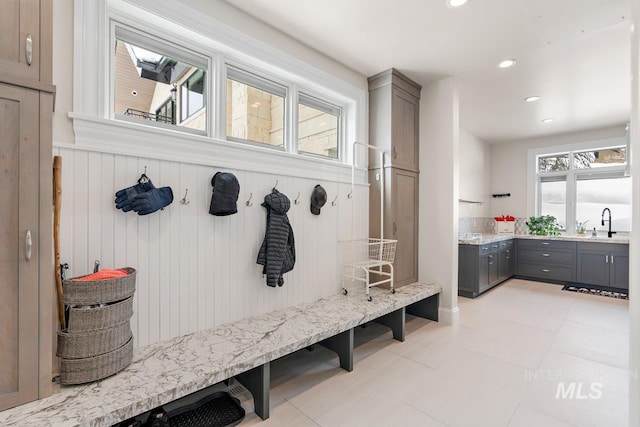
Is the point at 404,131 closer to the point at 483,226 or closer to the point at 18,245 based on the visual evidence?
the point at 18,245

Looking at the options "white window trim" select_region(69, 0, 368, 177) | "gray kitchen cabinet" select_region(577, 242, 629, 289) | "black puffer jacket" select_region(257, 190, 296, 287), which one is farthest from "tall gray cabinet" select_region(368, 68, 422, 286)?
"gray kitchen cabinet" select_region(577, 242, 629, 289)

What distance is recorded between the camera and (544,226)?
5406 millimetres

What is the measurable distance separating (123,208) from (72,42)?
2.99 feet

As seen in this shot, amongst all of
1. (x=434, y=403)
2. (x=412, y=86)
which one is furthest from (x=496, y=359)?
(x=412, y=86)

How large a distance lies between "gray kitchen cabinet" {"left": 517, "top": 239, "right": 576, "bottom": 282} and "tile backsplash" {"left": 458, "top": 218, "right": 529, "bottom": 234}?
23.8 inches

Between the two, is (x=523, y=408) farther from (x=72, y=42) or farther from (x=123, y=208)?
(x=72, y=42)

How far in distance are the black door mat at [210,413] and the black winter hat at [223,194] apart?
1.17 metres

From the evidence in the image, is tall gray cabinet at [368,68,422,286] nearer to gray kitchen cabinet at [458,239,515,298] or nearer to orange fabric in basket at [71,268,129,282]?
gray kitchen cabinet at [458,239,515,298]

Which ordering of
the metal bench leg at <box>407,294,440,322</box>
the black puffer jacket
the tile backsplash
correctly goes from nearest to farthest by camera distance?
1. the black puffer jacket
2. the metal bench leg at <box>407,294,440,322</box>
3. the tile backsplash

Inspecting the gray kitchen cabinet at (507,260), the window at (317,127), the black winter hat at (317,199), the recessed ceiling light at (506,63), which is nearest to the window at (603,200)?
the gray kitchen cabinet at (507,260)

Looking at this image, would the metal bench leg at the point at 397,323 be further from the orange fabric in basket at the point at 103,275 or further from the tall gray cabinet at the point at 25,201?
the tall gray cabinet at the point at 25,201

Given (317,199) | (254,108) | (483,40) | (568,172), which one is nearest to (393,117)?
(483,40)

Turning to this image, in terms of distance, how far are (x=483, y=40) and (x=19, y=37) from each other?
3055 mm

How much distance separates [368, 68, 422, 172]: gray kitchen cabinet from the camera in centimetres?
315
